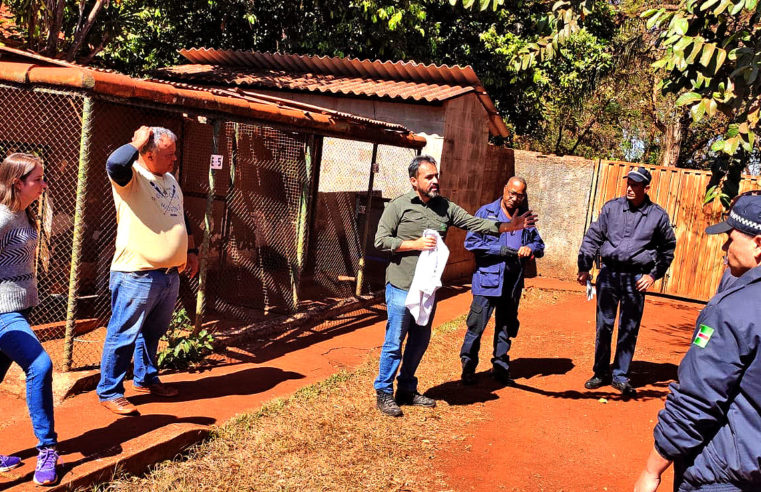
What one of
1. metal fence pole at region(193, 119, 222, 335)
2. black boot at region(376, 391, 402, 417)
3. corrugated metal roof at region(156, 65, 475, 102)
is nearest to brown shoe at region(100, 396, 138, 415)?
metal fence pole at region(193, 119, 222, 335)

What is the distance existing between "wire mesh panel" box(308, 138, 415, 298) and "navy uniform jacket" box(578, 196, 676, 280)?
4.69m

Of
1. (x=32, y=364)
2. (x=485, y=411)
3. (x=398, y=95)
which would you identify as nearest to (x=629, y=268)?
(x=485, y=411)

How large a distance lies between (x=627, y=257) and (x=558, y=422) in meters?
1.71

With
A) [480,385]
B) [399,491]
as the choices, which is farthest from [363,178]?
[399,491]

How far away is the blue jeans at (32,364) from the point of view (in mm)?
3840

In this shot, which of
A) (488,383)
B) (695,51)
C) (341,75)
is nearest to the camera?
(695,51)

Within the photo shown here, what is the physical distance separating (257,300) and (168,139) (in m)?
4.73

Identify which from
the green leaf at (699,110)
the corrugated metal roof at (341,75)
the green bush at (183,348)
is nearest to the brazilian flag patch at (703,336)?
the green leaf at (699,110)

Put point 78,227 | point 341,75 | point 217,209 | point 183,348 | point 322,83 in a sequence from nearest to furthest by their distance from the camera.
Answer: point 78,227, point 183,348, point 217,209, point 322,83, point 341,75

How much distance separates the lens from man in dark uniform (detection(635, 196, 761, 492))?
7.80ft

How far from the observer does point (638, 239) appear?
660 cm

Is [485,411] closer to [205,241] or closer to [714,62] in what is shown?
[205,241]

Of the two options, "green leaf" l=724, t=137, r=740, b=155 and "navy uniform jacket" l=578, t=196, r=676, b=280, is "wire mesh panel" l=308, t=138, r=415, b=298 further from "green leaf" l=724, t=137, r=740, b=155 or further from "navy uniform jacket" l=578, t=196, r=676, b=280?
"green leaf" l=724, t=137, r=740, b=155

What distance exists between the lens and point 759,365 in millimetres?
2373
